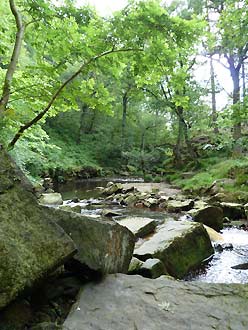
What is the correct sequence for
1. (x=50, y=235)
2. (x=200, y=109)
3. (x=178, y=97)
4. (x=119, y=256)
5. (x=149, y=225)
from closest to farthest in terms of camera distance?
(x=50, y=235) < (x=119, y=256) < (x=178, y=97) < (x=149, y=225) < (x=200, y=109)

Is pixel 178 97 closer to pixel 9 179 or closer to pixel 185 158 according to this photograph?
pixel 9 179

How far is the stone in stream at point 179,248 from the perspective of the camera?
432 centimetres

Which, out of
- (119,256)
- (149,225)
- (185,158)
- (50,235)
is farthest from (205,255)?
(185,158)

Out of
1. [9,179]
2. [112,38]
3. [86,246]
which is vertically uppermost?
[112,38]

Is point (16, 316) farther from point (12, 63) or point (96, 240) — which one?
point (12, 63)

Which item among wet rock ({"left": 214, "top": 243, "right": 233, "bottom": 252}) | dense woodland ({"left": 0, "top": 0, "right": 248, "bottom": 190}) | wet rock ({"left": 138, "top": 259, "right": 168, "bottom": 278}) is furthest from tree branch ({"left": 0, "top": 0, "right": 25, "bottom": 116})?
wet rock ({"left": 214, "top": 243, "right": 233, "bottom": 252})

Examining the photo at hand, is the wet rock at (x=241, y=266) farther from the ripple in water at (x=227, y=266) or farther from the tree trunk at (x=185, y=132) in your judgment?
the tree trunk at (x=185, y=132)

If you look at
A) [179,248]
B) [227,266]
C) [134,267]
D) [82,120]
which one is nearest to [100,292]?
[134,267]

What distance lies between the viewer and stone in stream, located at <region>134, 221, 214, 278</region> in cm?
432

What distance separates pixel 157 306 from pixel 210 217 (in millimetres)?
5355

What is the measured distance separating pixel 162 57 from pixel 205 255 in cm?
343

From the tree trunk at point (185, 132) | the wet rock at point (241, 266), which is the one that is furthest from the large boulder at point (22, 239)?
the tree trunk at point (185, 132)

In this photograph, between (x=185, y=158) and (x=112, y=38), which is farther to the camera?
(x=185, y=158)

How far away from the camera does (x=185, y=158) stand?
22.1 m
